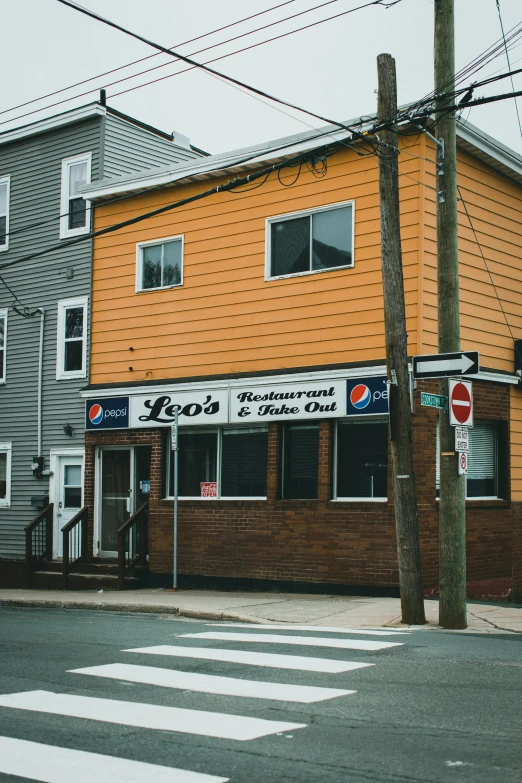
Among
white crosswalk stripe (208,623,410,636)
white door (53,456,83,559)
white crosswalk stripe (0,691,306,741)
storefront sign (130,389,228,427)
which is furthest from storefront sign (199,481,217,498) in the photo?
Answer: white crosswalk stripe (0,691,306,741)

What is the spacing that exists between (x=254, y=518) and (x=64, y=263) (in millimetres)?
7845

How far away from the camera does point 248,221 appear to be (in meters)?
18.5

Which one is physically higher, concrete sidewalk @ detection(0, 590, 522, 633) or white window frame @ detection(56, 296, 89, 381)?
white window frame @ detection(56, 296, 89, 381)

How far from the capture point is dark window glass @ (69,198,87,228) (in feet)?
72.4

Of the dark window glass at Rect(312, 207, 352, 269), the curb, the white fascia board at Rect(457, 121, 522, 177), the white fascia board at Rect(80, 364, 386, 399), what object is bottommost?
the curb

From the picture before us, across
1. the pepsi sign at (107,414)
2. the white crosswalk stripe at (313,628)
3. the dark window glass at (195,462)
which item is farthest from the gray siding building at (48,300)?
the white crosswalk stripe at (313,628)

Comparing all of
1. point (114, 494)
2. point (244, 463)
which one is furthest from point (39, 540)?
point (244, 463)

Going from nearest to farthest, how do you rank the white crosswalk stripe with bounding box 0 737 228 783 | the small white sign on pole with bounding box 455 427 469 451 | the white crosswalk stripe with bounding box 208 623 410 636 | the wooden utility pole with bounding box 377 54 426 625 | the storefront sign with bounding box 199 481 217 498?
the white crosswalk stripe with bounding box 0 737 228 783 → the white crosswalk stripe with bounding box 208 623 410 636 → the small white sign on pole with bounding box 455 427 469 451 → the wooden utility pole with bounding box 377 54 426 625 → the storefront sign with bounding box 199 481 217 498

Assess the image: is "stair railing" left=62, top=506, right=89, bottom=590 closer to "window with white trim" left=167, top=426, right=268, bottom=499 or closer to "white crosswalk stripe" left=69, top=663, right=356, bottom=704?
"window with white trim" left=167, top=426, right=268, bottom=499

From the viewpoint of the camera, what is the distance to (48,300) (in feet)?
73.4

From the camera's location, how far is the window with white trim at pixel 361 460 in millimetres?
16312

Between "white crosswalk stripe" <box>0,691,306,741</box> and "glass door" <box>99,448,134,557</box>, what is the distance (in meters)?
12.3

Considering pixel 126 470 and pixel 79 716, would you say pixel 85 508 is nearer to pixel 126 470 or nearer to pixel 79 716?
pixel 126 470

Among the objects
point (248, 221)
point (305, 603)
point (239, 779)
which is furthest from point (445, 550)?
point (248, 221)
